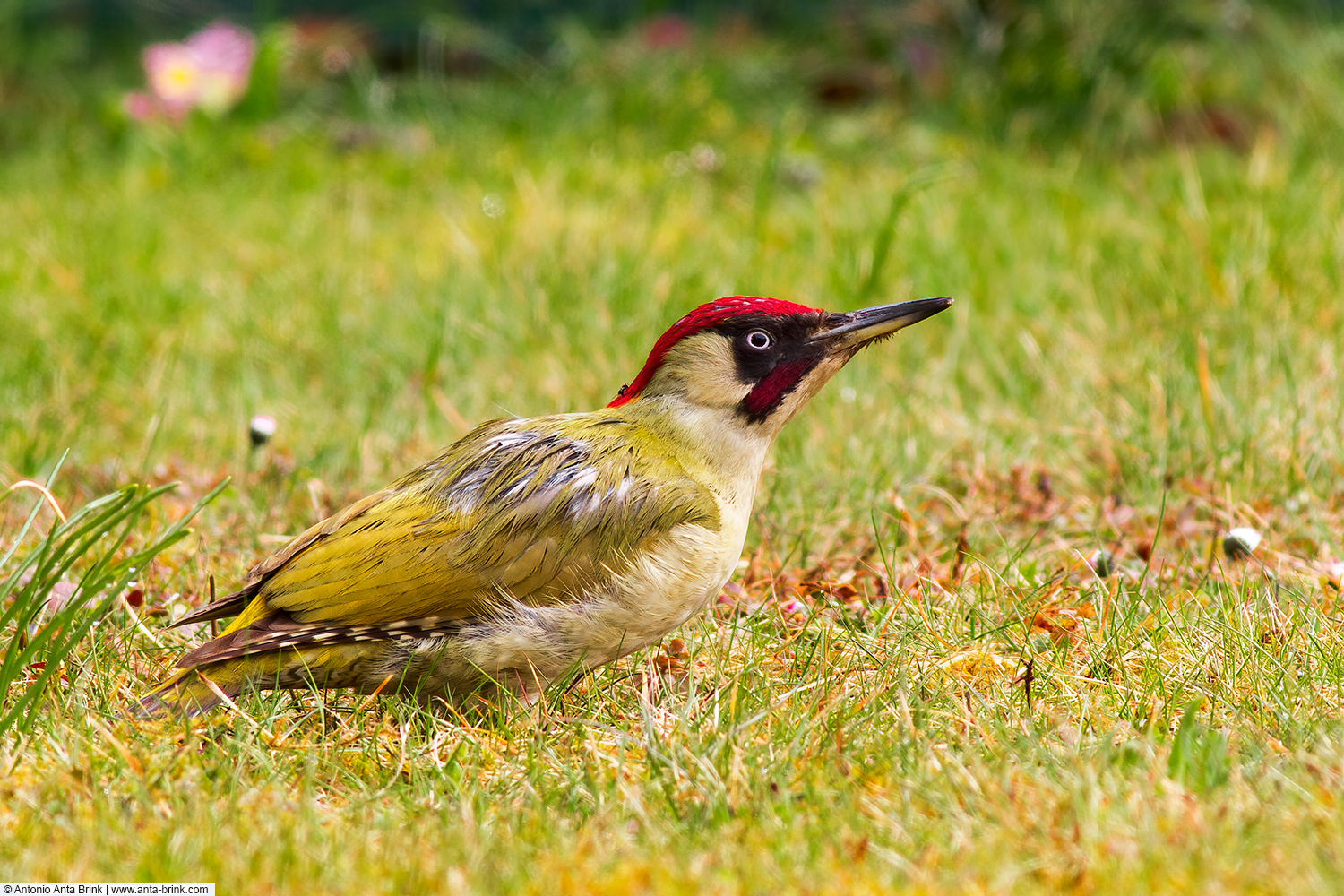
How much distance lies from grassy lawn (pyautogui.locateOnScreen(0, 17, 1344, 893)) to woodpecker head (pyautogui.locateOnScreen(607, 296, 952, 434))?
17.5 inches

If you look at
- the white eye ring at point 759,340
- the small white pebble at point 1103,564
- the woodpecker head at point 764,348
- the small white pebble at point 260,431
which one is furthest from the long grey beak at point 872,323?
the small white pebble at point 260,431

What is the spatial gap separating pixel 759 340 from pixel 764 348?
22 millimetres

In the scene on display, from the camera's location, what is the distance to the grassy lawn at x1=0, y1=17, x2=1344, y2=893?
90.4 inches

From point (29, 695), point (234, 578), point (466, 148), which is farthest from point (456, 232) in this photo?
point (29, 695)

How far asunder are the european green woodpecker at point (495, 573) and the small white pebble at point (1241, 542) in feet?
4.00

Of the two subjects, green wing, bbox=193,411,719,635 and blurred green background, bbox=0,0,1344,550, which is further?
blurred green background, bbox=0,0,1344,550

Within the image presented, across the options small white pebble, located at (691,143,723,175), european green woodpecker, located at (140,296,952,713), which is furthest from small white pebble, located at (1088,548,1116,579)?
small white pebble, located at (691,143,723,175)

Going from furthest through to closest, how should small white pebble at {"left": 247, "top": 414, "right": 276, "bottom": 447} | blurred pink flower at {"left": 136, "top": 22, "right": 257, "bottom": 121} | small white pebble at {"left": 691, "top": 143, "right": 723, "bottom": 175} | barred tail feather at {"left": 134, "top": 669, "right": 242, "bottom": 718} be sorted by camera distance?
blurred pink flower at {"left": 136, "top": 22, "right": 257, "bottom": 121}
small white pebble at {"left": 691, "top": 143, "right": 723, "bottom": 175}
small white pebble at {"left": 247, "top": 414, "right": 276, "bottom": 447}
barred tail feather at {"left": 134, "top": 669, "right": 242, "bottom": 718}

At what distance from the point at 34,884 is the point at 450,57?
728 cm

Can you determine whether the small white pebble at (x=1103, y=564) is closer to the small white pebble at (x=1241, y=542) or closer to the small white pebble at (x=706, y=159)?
the small white pebble at (x=1241, y=542)

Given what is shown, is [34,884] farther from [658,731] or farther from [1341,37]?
[1341,37]

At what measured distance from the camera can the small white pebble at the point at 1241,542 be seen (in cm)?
353

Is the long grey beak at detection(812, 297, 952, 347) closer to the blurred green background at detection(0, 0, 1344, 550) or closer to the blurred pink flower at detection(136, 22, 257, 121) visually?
the blurred green background at detection(0, 0, 1344, 550)

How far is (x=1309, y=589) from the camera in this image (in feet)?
11.1
